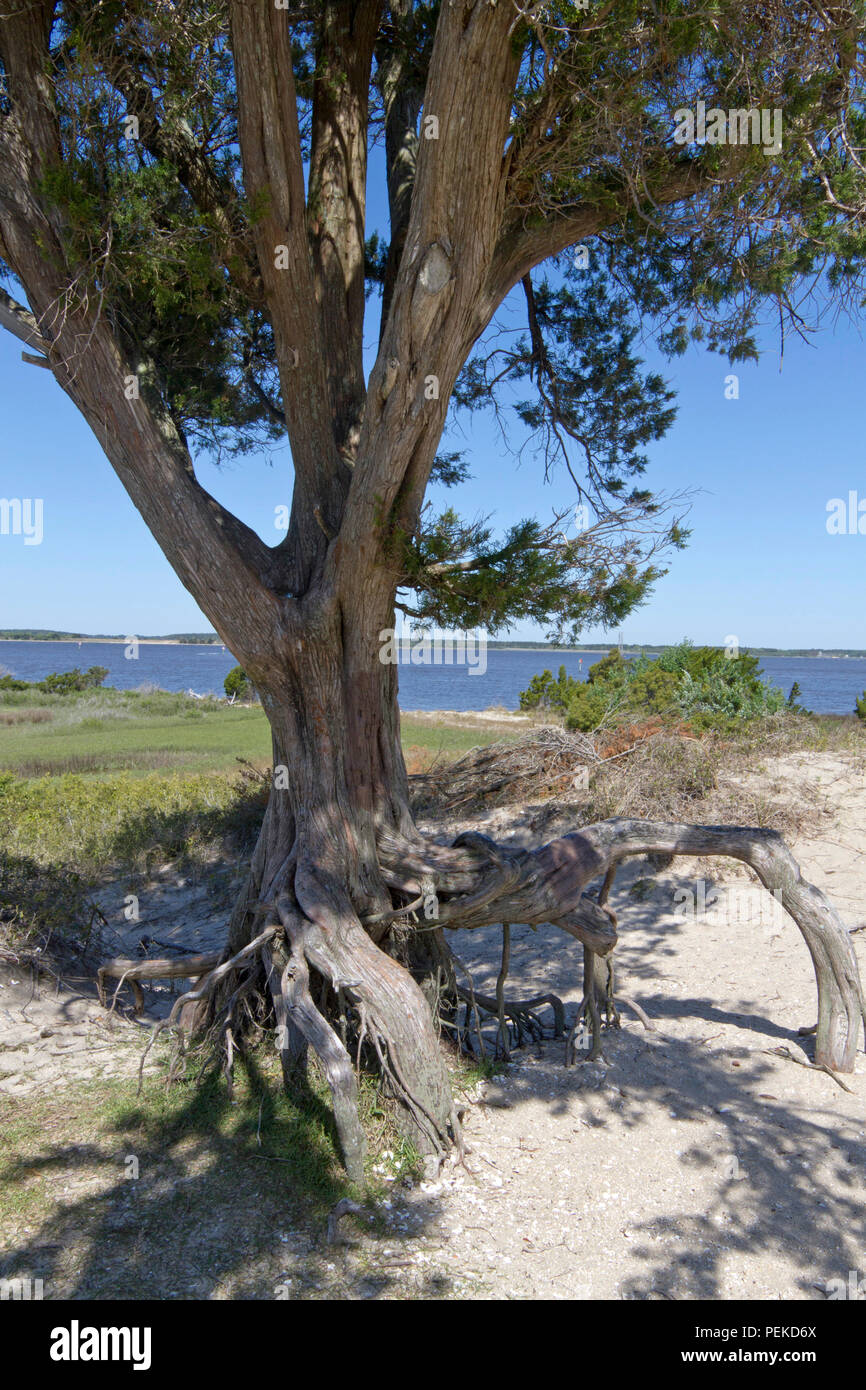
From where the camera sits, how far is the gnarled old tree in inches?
151

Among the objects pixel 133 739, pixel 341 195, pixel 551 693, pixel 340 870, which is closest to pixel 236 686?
pixel 133 739

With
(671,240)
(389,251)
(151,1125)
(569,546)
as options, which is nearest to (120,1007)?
(151,1125)

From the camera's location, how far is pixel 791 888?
15.7ft

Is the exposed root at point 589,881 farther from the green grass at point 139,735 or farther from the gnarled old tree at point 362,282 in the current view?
the green grass at point 139,735

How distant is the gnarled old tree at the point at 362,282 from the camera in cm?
385

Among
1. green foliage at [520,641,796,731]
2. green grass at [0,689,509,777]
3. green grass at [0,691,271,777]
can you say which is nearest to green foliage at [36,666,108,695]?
green grass at [0,689,509,777]

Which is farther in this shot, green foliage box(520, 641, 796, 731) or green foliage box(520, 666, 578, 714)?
green foliage box(520, 666, 578, 714)

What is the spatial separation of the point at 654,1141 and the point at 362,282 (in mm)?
5346

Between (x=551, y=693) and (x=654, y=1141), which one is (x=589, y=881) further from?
(x=551, y=693)

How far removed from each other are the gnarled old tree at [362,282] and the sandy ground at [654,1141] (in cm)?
47

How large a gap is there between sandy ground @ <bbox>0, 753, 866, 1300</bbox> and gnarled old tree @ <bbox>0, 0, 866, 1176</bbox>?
47cm

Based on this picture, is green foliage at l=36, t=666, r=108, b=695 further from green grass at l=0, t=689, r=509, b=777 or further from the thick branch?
the thick branch

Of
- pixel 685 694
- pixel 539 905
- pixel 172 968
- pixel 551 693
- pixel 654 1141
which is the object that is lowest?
pixel 654 1141

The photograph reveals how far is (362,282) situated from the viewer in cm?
531
